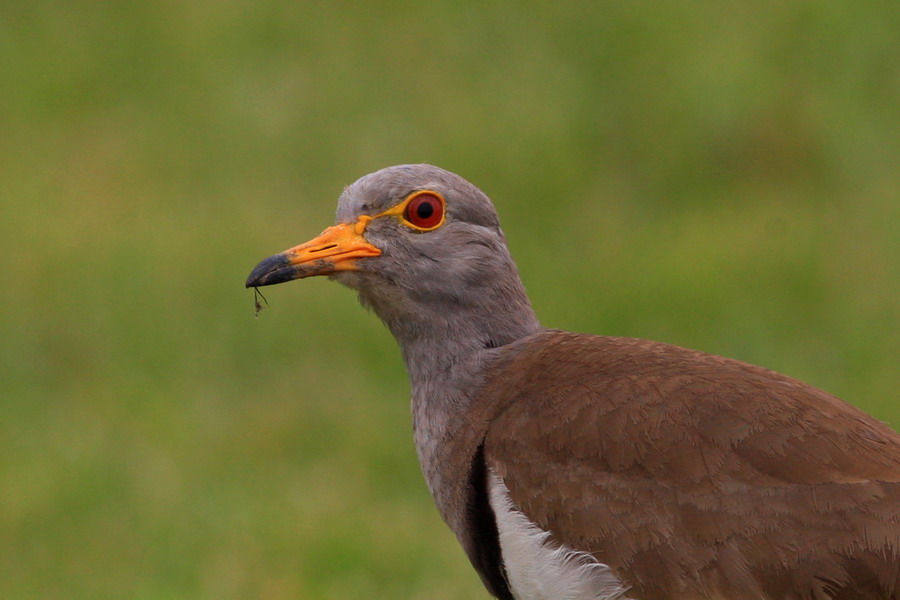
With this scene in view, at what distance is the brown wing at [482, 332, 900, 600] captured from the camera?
220 inches

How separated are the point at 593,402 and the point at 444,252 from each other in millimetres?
1271

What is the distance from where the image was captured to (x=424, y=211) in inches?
276

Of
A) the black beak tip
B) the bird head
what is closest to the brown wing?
the bird head

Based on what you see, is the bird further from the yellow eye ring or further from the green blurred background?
the green blurred background

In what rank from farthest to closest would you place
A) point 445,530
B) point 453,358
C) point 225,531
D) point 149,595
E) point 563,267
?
point 563,267 → point 445,530 → point 225,531 → point 149,595 → point 453,358

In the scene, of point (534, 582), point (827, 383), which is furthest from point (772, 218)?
point (534, 582)

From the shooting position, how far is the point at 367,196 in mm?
7016

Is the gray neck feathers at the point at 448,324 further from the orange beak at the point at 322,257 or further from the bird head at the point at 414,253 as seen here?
the orange beak at the point at 322,257

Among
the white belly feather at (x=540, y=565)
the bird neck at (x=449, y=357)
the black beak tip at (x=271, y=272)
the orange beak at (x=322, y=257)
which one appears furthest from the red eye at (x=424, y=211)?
the white belly feather at (x=540, y=565)

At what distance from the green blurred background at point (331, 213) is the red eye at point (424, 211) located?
3513 millimetres

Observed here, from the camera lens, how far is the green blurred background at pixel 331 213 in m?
11.2

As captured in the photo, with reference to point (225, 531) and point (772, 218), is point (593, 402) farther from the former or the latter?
point (772, 218)

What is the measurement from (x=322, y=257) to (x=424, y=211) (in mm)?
588

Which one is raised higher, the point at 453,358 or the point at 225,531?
the point at 453,358
